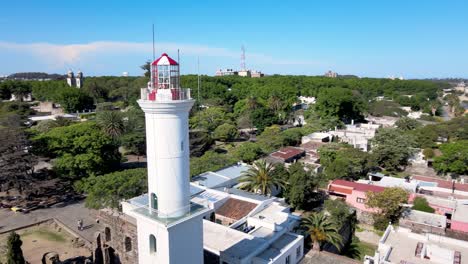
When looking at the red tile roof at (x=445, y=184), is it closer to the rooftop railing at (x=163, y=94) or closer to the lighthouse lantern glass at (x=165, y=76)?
the rooftop railing at (x=163, y=94)

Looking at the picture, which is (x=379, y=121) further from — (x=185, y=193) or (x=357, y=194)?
(x=185, y=193)

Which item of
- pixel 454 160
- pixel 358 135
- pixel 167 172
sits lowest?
pixel 454 160

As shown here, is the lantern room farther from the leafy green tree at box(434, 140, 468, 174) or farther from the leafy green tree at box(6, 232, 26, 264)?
the leafy green tree at box(434, 140, 468, 174)

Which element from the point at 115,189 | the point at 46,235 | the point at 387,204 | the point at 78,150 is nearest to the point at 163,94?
the point at 115,189

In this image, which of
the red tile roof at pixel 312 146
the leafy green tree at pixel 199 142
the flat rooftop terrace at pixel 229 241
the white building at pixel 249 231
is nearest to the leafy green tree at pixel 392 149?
the red tile roof at pixel 312 146

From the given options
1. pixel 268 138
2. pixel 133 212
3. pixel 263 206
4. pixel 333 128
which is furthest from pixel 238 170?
pixel 333 128

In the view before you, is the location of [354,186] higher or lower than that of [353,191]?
higher

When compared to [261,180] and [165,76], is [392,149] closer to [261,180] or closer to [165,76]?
[261,180]
